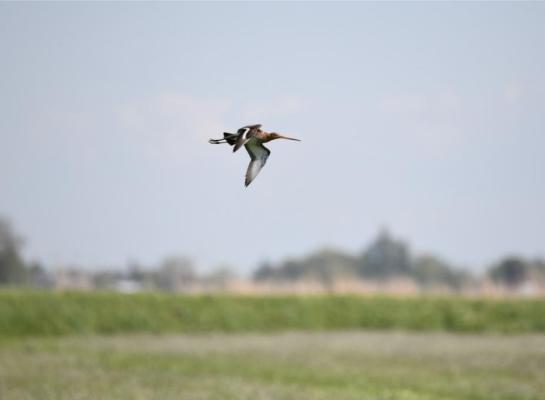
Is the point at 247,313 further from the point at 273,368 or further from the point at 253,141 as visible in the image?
the point at 253,141

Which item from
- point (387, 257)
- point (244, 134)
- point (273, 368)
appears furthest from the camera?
point (387, 257)

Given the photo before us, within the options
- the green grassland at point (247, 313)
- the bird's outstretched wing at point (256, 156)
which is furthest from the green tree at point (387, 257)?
the bird's outstretched wing at point (256, 156)

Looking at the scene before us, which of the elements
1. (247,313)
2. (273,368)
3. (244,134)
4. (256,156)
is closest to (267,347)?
(273,368)

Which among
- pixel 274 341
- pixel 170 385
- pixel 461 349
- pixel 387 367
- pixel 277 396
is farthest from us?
pixel 274 341

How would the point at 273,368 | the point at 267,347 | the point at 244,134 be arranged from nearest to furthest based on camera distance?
the point at 244,134 < the point at 273,368 < the point at 267,347

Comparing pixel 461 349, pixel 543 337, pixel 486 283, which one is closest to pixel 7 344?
pixel 461 349

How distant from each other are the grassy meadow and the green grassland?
42 mm

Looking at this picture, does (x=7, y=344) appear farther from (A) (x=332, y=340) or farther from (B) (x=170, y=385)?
(B) (x=170, y=385)

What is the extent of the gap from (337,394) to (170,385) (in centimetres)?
267

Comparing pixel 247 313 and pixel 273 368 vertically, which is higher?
pixel 247 313

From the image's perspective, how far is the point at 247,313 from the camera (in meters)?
35.9

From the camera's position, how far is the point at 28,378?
58.1 ft

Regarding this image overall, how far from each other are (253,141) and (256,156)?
0.26ft

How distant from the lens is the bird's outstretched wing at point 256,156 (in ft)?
15.1
